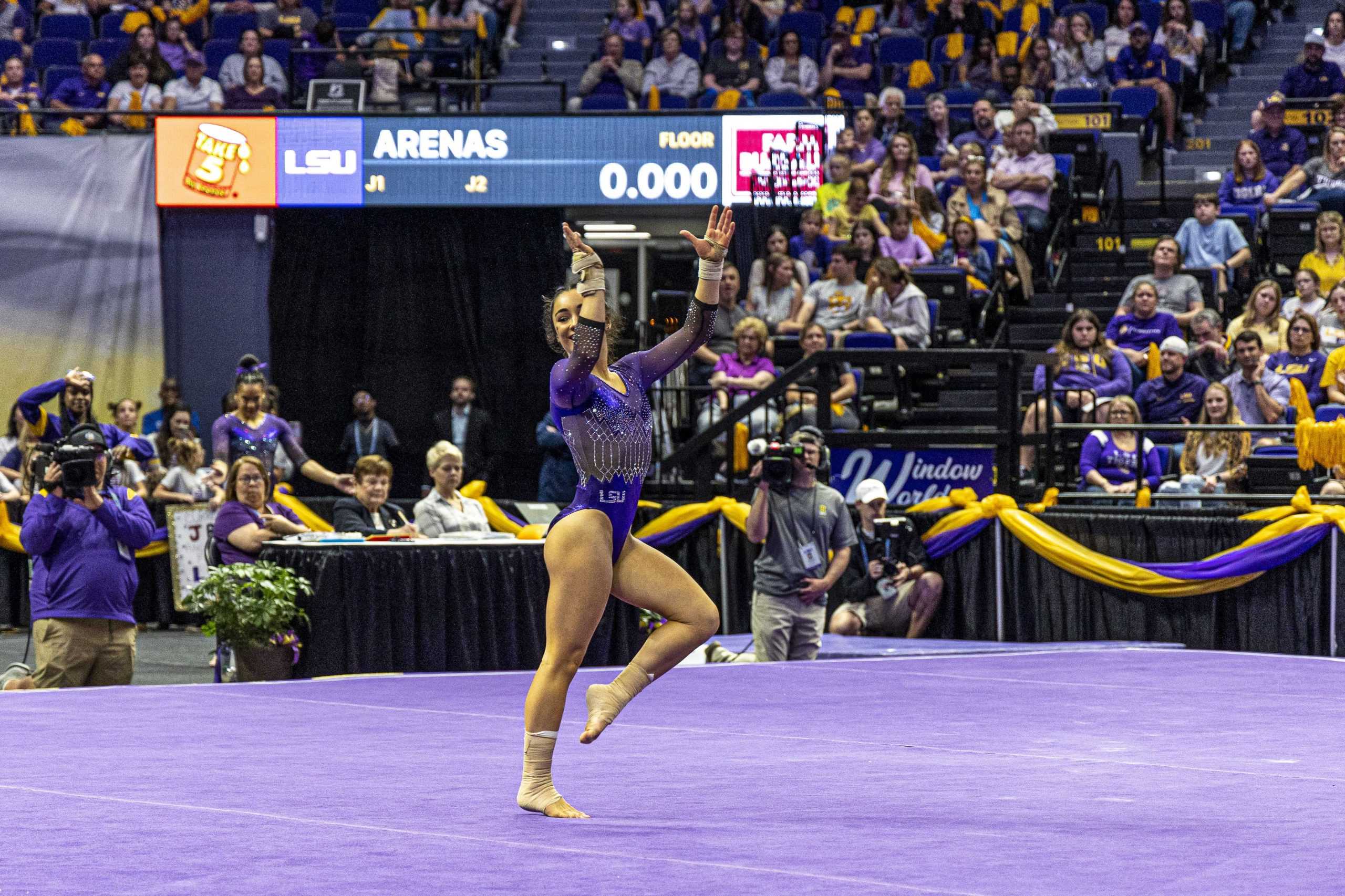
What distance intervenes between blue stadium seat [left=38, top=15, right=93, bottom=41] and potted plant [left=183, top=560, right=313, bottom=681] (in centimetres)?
1245

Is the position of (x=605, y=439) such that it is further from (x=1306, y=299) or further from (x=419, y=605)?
(x=1306, y=299)

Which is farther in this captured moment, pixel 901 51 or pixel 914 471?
pixel 901 51

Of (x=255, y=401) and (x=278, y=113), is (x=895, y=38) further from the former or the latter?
(x=255, y=401)

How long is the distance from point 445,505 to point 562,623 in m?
6.04

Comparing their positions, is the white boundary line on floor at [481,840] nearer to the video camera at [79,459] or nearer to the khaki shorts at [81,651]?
the video camera at [79,459]

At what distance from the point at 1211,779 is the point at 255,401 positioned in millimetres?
8126

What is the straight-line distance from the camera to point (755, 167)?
17.1m

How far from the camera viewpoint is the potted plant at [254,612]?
1023cm

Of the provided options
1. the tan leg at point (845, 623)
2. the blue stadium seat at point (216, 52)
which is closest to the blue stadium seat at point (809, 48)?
the blue stadium seat at point (216, 52)

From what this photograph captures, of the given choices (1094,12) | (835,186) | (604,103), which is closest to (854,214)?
(835,186)

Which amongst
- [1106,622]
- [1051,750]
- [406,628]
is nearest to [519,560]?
[406,628]

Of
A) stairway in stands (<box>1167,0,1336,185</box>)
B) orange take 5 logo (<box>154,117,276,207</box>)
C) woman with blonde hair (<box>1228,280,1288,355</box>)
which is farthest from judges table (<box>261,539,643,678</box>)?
stairway in stands (<box>1167,0,1336,185</box>)

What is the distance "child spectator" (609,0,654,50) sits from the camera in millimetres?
20391

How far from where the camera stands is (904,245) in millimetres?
16453
